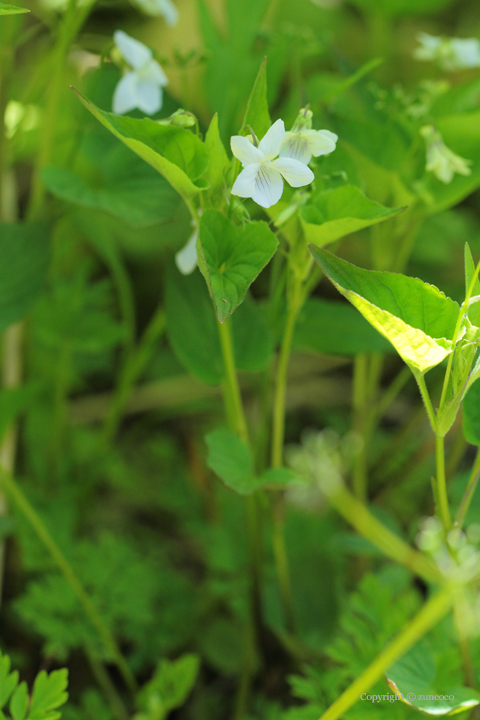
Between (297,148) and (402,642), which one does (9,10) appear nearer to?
(297,148)

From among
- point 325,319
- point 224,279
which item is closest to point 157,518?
point 325,319

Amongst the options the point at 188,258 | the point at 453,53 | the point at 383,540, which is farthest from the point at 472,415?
the point at 453,53

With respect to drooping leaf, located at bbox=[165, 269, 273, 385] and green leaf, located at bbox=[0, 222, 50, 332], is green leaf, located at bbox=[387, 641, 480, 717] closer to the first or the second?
drooping leaf, located at bbox=[165, 269, 273, 385]

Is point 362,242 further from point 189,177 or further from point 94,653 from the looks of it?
point 94,653

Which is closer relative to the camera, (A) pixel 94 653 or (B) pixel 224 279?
(B) pixel 224 279

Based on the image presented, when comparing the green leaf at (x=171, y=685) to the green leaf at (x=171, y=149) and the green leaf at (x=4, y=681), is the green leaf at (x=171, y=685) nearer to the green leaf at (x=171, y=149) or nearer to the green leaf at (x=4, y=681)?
the green leaf at (x=4, y=681)

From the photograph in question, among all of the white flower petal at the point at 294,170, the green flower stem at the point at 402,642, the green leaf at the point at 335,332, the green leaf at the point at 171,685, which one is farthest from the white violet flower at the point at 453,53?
the green leaf at the point at 171,685

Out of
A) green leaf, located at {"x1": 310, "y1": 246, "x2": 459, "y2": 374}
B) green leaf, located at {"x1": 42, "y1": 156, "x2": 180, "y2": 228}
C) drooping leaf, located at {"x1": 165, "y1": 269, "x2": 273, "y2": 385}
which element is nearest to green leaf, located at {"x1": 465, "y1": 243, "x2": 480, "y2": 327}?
green leaf, located at {"x1": 310, "y1": 246, "x2": 459, "y2": 374}
